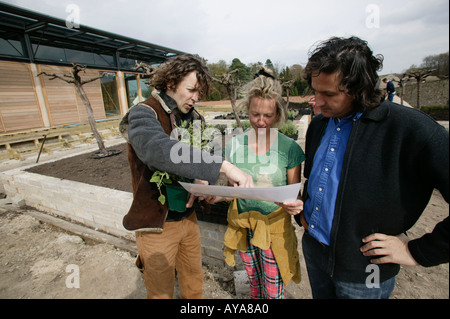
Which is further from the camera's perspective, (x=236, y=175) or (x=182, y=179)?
(x=182, y=179)

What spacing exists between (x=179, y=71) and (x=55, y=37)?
1520 cm

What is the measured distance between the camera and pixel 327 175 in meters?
1.20

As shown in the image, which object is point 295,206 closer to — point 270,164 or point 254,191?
point 270,164

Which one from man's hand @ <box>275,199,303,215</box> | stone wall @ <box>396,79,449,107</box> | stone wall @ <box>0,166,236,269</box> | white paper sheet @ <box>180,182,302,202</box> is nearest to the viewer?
white paper sheet @ <box>180,182,302,202</box>

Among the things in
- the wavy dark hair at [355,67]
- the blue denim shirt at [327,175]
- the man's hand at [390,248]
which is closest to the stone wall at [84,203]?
the blue denim shirt at [327,175]

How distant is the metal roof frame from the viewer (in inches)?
390

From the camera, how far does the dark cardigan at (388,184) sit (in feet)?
2.84


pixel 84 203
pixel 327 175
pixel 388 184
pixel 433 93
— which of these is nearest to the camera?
pixel 388 184

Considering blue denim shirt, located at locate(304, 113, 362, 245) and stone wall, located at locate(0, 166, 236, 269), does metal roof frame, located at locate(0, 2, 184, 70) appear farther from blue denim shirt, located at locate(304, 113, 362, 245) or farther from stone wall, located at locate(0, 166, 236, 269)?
blue denim shirt, located at locate(304, 113, 362, 245)

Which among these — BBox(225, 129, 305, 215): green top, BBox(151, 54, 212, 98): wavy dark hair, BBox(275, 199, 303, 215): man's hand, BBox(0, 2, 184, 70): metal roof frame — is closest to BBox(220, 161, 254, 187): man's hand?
BBox(275, 199, 303, 215): man's hand

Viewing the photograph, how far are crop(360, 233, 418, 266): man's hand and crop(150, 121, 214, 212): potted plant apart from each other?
1143 mm

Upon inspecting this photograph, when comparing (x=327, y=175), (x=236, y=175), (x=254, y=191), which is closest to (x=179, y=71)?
(x=236, y=175)

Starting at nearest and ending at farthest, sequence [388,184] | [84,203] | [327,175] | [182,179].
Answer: [388,184]
[327,175]
[182,179]
[84,203]

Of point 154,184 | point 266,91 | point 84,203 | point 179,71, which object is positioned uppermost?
point 179,71
